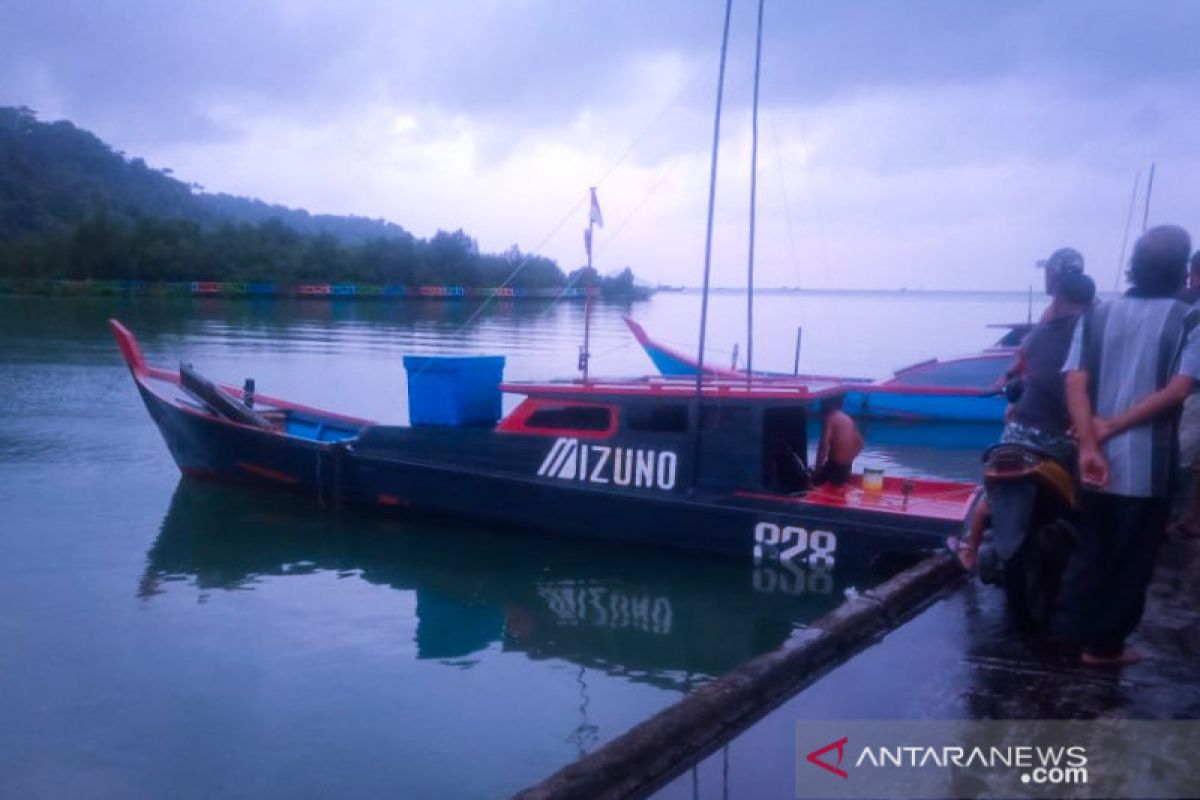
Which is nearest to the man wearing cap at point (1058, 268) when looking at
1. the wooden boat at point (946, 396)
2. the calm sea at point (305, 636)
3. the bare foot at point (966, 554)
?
the bare foot at point (966, 554)

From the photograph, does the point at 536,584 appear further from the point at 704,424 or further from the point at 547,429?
the point at 704,424

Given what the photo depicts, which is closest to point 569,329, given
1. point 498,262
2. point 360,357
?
point 360,357

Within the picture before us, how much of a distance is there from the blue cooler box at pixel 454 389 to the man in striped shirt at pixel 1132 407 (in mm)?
7342

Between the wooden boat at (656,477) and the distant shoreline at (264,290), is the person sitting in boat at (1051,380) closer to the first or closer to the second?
the wooden boat at (656,477)

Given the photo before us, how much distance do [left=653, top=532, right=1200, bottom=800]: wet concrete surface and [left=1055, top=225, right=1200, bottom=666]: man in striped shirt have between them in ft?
1.18

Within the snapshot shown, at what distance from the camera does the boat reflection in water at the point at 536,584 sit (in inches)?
324

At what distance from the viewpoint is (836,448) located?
9.93 meters

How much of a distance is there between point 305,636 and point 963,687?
5641 millimetres

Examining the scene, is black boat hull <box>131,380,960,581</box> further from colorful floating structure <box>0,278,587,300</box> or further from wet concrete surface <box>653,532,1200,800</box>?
colorful floating structure <box>0,278,587,300</box>

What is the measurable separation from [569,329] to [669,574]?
121 feet

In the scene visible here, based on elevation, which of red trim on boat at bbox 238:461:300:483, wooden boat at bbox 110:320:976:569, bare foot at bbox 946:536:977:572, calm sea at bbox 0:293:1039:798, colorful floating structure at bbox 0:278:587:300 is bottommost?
calm sea at bbox 0:293:1039:798

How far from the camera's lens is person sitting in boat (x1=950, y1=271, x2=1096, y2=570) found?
4182mm

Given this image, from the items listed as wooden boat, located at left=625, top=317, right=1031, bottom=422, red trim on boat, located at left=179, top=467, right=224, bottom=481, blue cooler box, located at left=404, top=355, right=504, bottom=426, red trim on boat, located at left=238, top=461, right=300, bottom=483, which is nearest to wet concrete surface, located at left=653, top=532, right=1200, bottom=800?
blue cooler box, located at left=404, top=355, right=504, bottom=426

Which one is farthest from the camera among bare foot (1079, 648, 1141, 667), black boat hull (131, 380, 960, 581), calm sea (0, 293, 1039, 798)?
black boat hull (131, 380, 960, 581)
